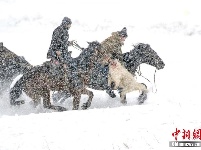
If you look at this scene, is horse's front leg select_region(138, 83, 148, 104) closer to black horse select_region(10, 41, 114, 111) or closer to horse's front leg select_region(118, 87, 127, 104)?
horse's front leg select_region(118, 87, 127, 104)

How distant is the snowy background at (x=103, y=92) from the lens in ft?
21.9

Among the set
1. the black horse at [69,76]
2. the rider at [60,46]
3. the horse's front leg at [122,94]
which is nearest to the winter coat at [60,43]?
the rider at [60,46]

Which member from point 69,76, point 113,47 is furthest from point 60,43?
point 113,47

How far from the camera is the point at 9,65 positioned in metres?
11.0

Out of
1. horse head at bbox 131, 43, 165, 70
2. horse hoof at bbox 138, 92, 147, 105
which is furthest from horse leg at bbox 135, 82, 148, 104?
horse head at bbox 131, 43, 165, 70

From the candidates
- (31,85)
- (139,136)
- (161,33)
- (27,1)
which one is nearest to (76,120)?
(139,136)

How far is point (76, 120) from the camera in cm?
778

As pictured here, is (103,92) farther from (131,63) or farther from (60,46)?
(60,46)

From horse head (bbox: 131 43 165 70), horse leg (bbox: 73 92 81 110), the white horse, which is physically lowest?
horse leg (bbox: 73 92 81 110)

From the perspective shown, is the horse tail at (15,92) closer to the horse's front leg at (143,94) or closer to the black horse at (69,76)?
the black horse at (69,76)

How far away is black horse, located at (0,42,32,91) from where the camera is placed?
10781mm

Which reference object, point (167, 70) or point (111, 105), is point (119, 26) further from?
point (111, 105)

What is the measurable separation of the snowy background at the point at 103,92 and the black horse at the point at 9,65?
512 mm

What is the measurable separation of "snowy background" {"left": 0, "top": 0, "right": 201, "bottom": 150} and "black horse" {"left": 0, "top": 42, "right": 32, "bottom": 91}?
51 cm
